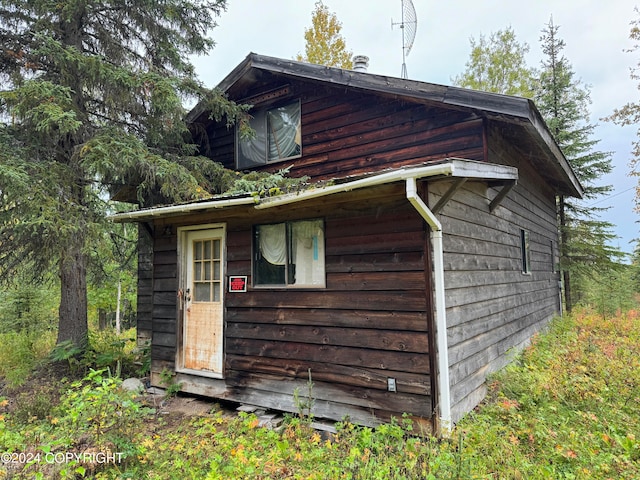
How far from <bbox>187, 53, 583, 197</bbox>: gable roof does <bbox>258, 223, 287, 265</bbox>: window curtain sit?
2562 mm

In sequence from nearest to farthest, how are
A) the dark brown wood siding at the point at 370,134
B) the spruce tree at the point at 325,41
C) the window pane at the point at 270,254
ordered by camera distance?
1. the window pane at the point at 270,254
2. the dark brown wood siding at the point at 370,134
3. the spruce tree at the point at 325,41

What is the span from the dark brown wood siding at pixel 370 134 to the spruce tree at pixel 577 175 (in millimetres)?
8698

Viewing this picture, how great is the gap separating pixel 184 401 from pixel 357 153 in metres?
4.56

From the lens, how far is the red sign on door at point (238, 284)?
5.30 metres

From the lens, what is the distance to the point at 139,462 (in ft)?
11.5

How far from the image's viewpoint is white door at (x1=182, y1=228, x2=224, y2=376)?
5.59m

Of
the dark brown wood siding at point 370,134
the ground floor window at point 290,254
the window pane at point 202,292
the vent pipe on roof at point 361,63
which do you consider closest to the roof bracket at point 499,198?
the dark brown wood siding at point 370,134

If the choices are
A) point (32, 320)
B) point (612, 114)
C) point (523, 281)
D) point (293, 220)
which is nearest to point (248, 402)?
point (293, 220)

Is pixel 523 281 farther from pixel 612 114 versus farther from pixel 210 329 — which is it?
pixel 612 114

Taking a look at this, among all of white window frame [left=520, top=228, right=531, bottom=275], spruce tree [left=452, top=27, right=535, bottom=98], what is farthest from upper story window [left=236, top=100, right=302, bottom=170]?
spruce tree [left=452, top=27, right=535, bottom=98]

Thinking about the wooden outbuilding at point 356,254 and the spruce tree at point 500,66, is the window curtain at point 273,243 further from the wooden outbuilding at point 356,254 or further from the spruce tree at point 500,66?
the spruce tree at point 500,66

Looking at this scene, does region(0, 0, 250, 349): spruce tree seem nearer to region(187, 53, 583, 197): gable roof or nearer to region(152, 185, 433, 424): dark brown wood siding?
region(187, 53, 583, 197): gable roof

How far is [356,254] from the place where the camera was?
4.43 m

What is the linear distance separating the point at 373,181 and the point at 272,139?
4.08 m
